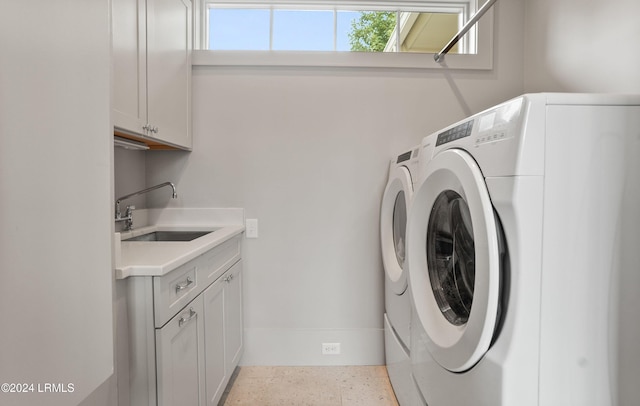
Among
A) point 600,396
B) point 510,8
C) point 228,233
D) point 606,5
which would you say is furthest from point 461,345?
point 510,8

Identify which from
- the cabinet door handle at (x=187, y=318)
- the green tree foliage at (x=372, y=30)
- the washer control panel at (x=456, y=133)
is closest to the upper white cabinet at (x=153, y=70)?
the cabinet door handle at (x=187, y=318)

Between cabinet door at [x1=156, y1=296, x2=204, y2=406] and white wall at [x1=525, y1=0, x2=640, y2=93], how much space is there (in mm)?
2001

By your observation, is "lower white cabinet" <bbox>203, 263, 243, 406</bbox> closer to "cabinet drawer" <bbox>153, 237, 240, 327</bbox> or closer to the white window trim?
"cabinet drawer" <bbox>153, 237, 240, 327</bbox>

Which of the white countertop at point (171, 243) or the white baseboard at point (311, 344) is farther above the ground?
the white countertop at point (171, 243)

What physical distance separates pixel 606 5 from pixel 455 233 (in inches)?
53.0

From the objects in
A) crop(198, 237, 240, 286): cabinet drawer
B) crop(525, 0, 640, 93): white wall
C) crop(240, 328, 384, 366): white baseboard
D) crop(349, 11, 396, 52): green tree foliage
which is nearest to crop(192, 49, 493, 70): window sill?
Answer: crop(349, 11, 396, 52): green tree foliage

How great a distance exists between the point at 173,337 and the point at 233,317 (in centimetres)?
77

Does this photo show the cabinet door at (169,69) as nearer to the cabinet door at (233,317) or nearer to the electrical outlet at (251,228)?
the electrical outlet at (251,228)

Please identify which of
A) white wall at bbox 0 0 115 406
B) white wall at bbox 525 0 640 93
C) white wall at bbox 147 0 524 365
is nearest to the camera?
white wall at bbox 0 0 115 406

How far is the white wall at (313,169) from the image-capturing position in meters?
2.24

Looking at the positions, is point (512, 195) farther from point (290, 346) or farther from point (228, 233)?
point (290, 346)

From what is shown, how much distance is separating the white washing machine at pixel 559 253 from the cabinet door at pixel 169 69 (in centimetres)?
144

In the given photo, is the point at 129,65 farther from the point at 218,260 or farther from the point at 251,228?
the point at 251,228

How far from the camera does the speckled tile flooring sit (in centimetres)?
185
